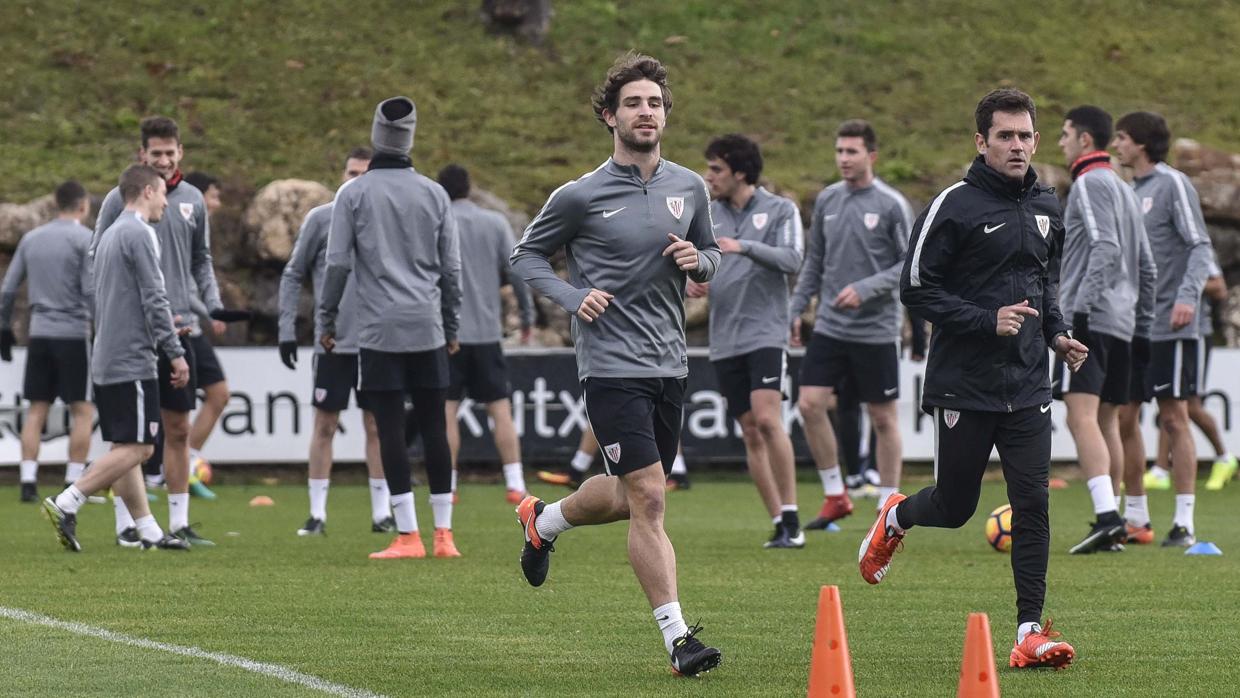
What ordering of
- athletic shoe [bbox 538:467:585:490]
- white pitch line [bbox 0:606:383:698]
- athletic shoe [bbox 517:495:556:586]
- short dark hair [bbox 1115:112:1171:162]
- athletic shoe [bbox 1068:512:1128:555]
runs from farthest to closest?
athletic shoe [bbox 538:467:585:490], short dark hair [bbox 1115:112:1171:162], athletic shoe [bbox 1068:512:1128:555], athletic shoe [bbox 517:495:556:586], white pitch line [bbox 0:606:383:698]

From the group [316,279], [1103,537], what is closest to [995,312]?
[1103,537]

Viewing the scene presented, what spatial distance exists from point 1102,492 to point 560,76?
1684 cm

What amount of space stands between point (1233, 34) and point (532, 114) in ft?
36.8

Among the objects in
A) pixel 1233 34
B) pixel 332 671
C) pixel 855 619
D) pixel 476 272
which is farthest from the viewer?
pixel 1233 34

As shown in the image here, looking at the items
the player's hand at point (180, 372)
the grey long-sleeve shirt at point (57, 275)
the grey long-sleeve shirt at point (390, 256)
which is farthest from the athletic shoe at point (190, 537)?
the grey long-sleeve shirt at point (57, 275)

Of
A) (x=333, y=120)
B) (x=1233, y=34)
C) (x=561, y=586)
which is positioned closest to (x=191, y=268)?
(x=561, y=586)

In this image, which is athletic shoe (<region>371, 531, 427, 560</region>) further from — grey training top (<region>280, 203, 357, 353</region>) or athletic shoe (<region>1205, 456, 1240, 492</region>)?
athletic shoe (<region>1205, 456, 1240, 492</region>)

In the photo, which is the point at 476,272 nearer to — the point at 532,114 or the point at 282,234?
the point at 282,234

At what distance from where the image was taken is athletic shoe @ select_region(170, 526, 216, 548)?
1079cm

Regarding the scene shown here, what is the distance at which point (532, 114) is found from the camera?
24344 mm

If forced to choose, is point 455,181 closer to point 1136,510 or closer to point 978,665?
point 1136,510

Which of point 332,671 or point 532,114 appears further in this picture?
point 532,114

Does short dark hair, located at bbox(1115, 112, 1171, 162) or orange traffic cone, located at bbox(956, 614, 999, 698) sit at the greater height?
short dark hair, located at bbox(1115, 112, 1171, 162)

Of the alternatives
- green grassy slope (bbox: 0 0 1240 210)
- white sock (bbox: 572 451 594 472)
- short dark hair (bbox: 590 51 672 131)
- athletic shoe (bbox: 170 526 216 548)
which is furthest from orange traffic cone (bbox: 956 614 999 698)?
green grassy slope (bbox: 0 0 1240 210)
